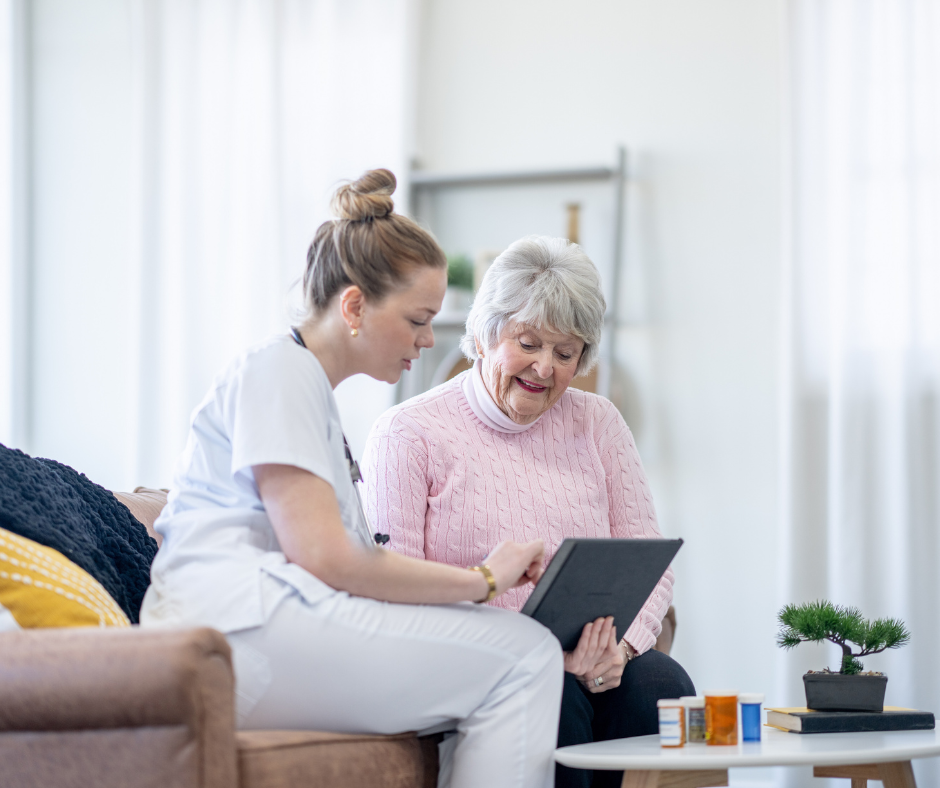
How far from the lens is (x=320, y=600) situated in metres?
1.25

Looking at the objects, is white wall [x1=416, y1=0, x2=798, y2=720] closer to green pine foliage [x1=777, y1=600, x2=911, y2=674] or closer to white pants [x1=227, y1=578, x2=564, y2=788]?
green pine foliage [x1=777, y1=600, x2=911, y2=674]

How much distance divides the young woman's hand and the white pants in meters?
0.05

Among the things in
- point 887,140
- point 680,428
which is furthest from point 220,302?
point 887,140

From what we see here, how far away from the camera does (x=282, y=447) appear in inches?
48.7

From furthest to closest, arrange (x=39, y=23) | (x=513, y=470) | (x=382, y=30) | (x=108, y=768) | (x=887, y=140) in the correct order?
(x=39, y=23) < (x=382, y=30) < (x=887, y=140) < (x=513, y=470) < (x=108, y=768)

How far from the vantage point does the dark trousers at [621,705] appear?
1577 mm

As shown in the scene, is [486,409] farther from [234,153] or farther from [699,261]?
[234,153]

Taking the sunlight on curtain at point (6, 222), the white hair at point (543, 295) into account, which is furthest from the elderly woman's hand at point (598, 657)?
the sunlight on curtain at point (6, 222)

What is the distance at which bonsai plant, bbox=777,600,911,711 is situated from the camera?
1566mm

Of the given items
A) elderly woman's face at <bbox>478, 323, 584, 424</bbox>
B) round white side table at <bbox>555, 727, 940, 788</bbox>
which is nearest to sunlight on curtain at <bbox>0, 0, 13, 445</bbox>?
elderly woman's face at <bbox>478, 323, 584, 424</bbox>

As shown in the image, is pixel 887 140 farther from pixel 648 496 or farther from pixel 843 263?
pixel 648 496

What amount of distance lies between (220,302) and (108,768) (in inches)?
95.3

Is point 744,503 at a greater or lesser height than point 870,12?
lesser

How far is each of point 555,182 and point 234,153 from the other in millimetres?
1097
